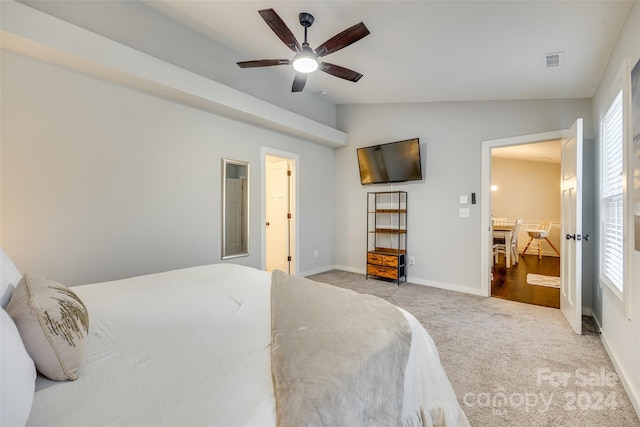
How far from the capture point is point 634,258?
66.4 inches

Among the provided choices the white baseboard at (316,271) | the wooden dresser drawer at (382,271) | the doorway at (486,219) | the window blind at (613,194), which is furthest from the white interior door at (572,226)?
the white baseboard at (316,271)

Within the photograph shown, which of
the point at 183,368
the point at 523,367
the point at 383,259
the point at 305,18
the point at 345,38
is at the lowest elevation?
the point at 523,367

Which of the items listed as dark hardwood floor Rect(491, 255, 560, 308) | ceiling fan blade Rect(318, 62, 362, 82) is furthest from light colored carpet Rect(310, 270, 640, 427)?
ceiling fan blade Rect(318, 62, 362, 82)

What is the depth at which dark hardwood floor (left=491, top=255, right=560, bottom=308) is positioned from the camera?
360cm

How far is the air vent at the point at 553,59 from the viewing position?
2428 millimetres

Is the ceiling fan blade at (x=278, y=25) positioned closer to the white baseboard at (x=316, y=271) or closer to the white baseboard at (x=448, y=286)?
the white baseboard at (x=316, y=271)

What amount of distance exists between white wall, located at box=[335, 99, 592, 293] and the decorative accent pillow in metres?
4.11

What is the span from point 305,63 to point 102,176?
85.1 inches

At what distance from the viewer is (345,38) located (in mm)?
2311

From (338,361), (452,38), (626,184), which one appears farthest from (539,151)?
(338,361)

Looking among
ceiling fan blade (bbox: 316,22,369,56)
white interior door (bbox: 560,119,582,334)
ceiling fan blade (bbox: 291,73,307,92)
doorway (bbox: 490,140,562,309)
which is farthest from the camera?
doorway (bbox: 490,140,562,309)

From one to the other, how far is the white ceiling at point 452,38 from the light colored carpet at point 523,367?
8.15 feet

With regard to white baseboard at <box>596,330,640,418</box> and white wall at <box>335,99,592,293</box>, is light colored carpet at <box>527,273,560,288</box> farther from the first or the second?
white baseboard at <box>596,330,640,418</box>

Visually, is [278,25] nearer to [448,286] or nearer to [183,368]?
[183,368]
